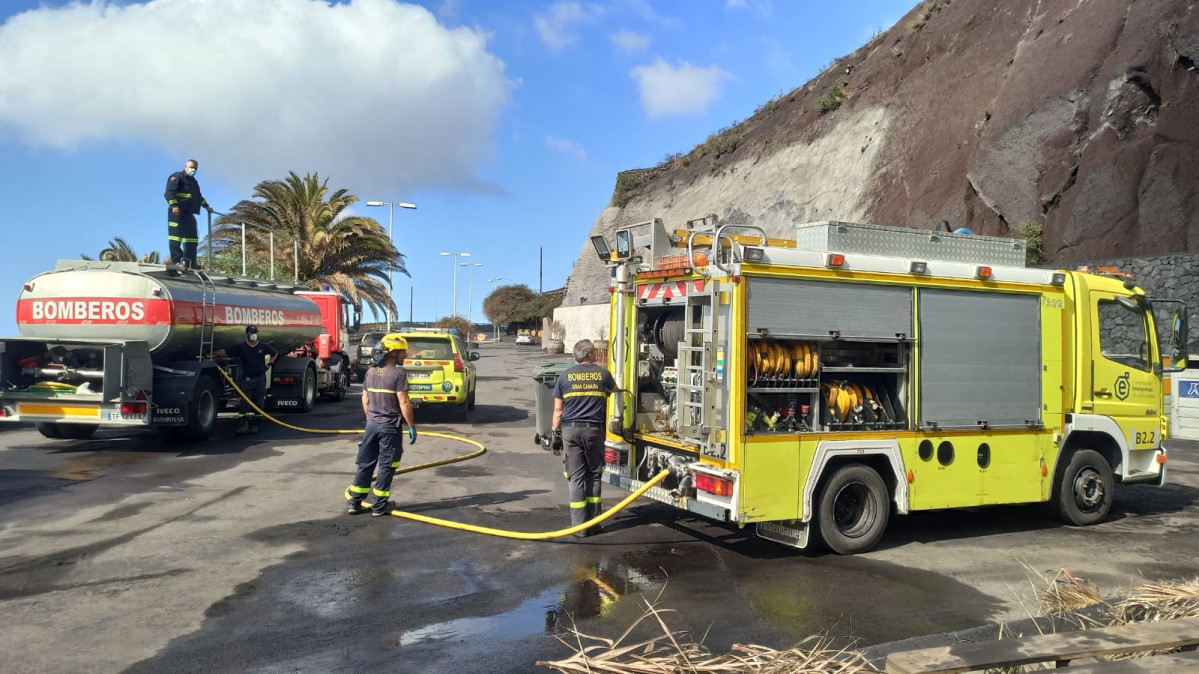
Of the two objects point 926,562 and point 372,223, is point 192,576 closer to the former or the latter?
point 926,562

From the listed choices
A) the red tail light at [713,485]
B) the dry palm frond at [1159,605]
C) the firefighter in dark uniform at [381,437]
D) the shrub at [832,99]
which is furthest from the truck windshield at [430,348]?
the shrub at [832,99]

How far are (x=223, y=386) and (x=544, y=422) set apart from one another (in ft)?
18.5

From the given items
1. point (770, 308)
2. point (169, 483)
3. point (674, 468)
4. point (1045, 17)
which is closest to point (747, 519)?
point (674, 468)

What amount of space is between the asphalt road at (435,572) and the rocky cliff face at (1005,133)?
10.9 meters

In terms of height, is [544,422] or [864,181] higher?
[864,181]

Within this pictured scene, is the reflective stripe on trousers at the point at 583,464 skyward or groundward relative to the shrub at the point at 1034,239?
groundward

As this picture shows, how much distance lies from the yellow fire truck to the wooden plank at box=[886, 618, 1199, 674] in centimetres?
255

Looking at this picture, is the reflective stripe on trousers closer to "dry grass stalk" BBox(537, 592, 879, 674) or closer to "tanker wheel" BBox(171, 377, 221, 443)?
"dry grass stalk" BBox(537, 592, 879, 674)

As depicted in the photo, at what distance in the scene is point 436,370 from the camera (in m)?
16.7

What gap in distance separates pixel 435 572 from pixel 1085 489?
6.58 metres

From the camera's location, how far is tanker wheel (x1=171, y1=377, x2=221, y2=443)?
1303 centimetres

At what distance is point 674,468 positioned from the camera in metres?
7.43

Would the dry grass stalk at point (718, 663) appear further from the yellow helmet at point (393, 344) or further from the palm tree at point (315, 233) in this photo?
the palm tree at point (315, 233)

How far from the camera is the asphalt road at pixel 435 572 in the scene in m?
5.07
